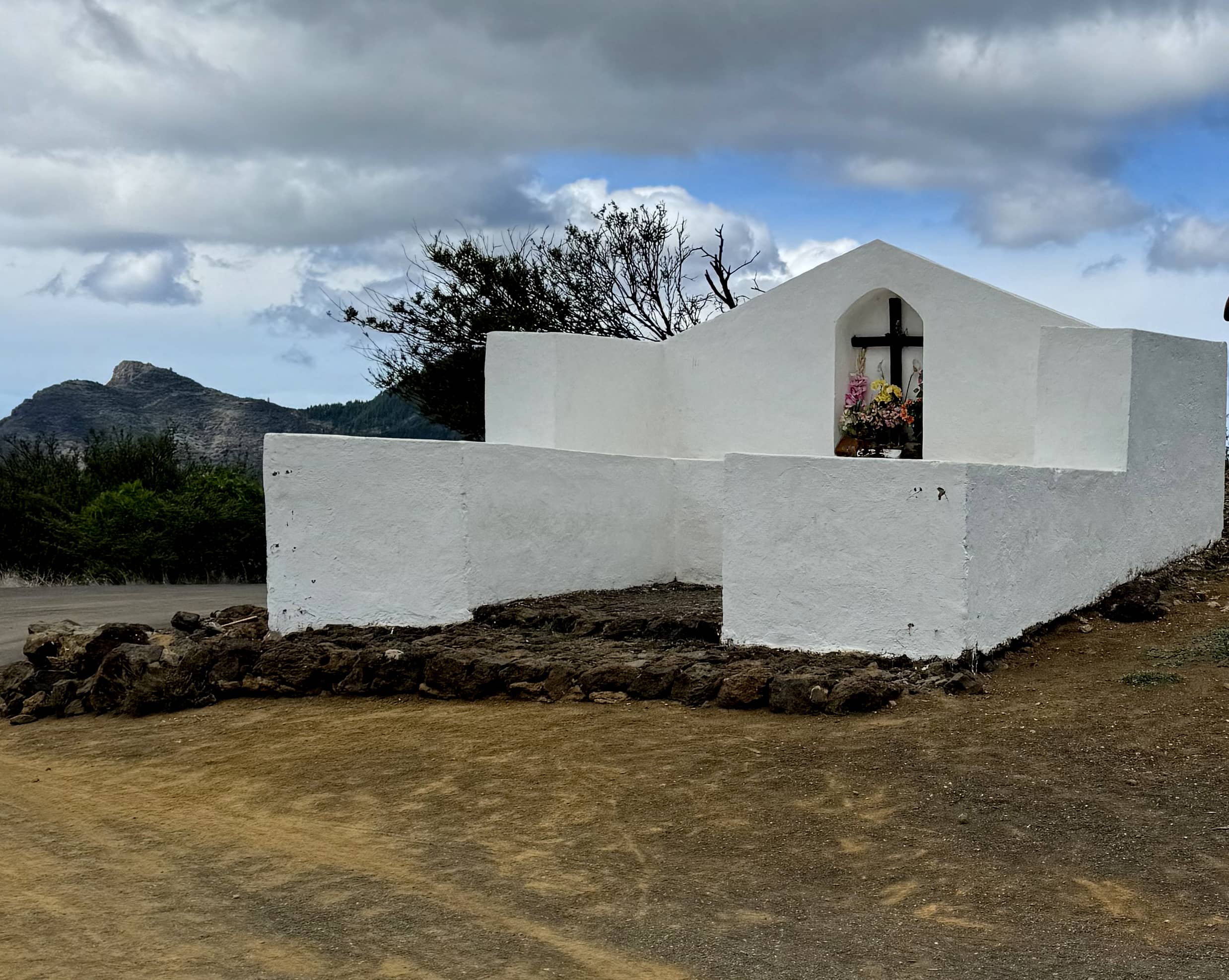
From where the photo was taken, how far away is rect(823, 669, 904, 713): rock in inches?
297

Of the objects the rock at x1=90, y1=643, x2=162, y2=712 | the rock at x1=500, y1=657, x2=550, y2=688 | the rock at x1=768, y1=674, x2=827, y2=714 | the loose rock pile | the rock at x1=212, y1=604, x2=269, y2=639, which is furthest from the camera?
the rock at x1=212, y1=604, x2=269, y2=639

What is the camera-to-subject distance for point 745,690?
783 cm

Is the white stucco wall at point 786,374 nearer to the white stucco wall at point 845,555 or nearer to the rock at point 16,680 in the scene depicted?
the white stucco wall at point 845,555

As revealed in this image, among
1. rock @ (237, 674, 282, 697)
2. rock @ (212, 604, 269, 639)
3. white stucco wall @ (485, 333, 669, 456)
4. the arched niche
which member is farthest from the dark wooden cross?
rock @ (237, 674, 282, 697)

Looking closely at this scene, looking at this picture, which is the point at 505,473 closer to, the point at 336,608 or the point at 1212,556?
the point at 336,608

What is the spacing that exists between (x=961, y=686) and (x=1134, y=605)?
2.65m

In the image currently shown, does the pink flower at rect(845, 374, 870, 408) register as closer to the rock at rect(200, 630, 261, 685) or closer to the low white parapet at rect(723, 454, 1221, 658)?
the low white parapet at rect(723, 454, 1221, 658)

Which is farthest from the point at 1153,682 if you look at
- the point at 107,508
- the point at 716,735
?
the point at 107,508

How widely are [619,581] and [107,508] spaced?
11641mm

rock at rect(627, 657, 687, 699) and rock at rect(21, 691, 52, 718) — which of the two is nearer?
rock at rect(627, 657, 687, 699)

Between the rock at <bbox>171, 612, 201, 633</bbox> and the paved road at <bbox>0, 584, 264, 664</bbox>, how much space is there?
74 cm

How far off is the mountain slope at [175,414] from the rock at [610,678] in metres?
37.1

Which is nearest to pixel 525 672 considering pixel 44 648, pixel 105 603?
pixel 44 648

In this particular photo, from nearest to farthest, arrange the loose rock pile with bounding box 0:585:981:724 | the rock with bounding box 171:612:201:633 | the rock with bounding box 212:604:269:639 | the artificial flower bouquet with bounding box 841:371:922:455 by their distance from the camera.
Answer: the loose rock pile with bounding box 0:585:981:724, the rock with bounding box 212:604:269:639, the rock with bounding box 171:612:201:633, the artificial flower bouquet with bounding box 841:371:922:455
